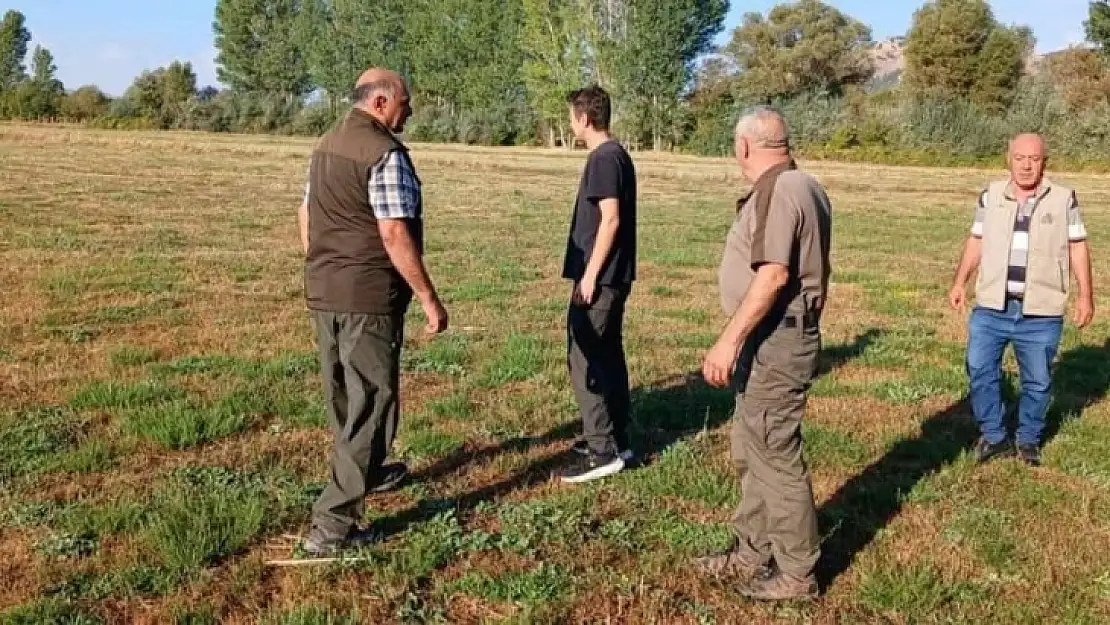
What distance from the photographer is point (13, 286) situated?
34.4 ft

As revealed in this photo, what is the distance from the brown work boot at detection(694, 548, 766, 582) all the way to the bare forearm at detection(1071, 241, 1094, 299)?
9.92ft

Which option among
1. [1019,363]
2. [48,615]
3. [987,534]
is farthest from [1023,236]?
[48,615]

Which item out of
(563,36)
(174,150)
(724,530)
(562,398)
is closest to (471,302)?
(562,398)

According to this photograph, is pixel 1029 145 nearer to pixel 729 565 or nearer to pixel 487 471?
pixel 729 565

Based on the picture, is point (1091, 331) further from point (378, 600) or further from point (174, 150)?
point (174, 150)

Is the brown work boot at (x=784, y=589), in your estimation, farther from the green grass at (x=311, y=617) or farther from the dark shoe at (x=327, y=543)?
the dark shoe at (x=327, y=543)

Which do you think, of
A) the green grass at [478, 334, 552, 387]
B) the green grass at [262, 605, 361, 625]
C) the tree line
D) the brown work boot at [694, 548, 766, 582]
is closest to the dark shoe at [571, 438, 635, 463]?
the brown work boot at [694, 548, 766, 582]

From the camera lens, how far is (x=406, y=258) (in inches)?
165

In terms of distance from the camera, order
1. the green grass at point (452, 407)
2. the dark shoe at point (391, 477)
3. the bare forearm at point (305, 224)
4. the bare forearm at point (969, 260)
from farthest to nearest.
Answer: the green grass at point (452, 407) → the bare forearm at point (969, 260) → the dark shoe at point (391, 477) → the bare forearm at point (305, 224)

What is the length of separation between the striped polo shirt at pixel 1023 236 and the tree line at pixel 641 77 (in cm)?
4412

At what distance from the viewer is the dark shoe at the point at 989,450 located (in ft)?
19.7

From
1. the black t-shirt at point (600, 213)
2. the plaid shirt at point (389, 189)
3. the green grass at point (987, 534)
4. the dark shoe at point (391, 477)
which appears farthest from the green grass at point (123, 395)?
the green grass at point (987, 534)

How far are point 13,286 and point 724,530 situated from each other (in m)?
8.89

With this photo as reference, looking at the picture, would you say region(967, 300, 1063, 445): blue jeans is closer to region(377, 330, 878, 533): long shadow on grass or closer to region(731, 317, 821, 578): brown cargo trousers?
region(377, 330, 878, 533): long shadow on grass
